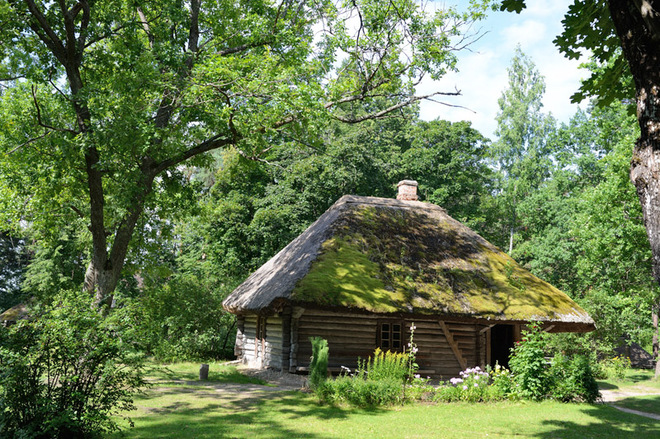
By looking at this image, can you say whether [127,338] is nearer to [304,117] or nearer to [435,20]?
[304,117]

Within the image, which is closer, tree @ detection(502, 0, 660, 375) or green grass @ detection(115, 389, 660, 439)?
tree @ detection(502, 0, 660, 375)

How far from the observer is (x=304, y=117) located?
12844 millimetres

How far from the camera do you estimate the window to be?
16031mm

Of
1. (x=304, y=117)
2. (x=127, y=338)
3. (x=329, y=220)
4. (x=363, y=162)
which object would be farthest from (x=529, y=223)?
(x=127, y=338)

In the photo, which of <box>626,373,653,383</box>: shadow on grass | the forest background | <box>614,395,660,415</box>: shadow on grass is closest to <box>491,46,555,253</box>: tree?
the forest background

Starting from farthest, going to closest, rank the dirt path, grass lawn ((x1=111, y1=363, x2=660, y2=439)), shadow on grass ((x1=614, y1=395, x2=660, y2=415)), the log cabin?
1. the log cabin
2. shadow on grass ((x1=614, y1=395, x2=660, y2=415))
3. the dirt path
4. grass lawn ((x1=111, y1=363, x2=660, y2=439))

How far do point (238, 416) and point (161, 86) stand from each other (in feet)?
25.3

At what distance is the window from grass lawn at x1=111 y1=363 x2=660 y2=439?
13.5ft

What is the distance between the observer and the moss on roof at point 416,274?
14.9 metres

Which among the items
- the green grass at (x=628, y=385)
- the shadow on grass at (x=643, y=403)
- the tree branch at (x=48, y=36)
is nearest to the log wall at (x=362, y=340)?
the shadow on grass at (x=643, y=403)

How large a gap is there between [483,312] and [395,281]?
9.43ft

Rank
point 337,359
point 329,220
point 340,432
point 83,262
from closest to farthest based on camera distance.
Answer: point 340,432, point 337,359, point 329,220, point 83,262

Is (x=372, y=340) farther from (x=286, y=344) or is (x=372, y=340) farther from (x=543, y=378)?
(x=543, y=378)

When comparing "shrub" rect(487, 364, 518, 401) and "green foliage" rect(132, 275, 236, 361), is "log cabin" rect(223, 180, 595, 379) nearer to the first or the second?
"shrub" rect(487, 364, 518, 401)
